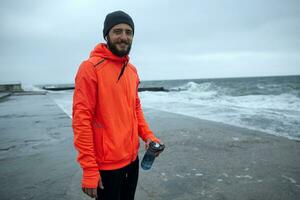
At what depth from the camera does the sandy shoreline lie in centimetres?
368

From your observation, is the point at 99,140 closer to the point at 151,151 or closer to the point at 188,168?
the point at 151,151

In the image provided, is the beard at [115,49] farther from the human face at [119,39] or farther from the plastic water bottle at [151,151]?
the plastic water bottle at [151,151]

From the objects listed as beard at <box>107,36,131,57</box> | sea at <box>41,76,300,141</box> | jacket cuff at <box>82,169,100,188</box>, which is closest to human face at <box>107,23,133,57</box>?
beard at <box>107,36,131,57</box>

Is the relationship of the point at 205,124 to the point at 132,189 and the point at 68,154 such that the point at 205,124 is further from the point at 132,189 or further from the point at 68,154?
the point at 132,189

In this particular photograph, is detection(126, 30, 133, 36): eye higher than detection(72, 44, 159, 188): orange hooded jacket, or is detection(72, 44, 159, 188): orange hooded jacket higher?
detection(126, 30, 133, 36): eye

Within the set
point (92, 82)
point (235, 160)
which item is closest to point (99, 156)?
point (92, 82)

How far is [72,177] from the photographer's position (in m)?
4.29

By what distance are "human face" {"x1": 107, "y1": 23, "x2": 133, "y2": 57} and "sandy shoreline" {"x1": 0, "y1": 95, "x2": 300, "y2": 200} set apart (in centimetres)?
224

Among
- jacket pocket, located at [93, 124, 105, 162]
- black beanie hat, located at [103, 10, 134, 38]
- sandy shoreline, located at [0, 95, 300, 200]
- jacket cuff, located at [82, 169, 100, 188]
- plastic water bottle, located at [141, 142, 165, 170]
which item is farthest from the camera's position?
sandy shoreline, located at [0, 95, 300, 200]

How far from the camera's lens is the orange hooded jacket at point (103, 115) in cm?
193

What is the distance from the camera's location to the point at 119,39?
2.17 m

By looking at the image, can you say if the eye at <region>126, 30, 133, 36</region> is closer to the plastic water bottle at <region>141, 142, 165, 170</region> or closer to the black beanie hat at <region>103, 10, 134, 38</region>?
the black beanie hat at <region>103, 10, 134, 38</region>

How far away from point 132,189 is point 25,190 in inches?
89.1

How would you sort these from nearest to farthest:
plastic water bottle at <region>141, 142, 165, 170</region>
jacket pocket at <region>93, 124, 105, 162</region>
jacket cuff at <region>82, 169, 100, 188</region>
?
jacket cuff at <region>82, 169, 100, 188</region> → jacket pocket at <region>93, 124, 105, 162</region> → plastic water bottle at <region>141, 142, 165, 170</region>
